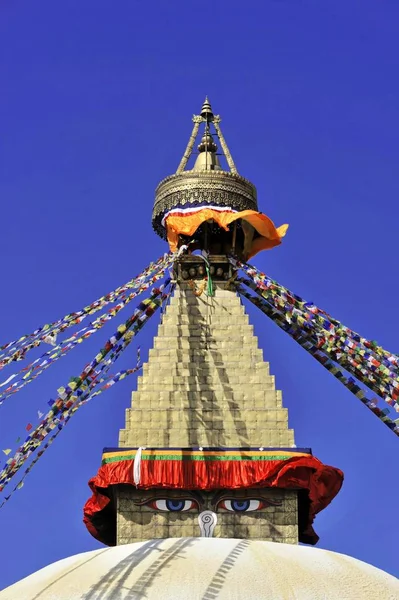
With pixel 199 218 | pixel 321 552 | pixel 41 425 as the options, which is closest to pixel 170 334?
pixel 199 218

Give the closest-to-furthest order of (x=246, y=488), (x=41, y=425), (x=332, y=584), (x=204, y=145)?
(x=332, y=584)
(x=41, y=425)
(x=246, y=488)
(x=204, y=145)

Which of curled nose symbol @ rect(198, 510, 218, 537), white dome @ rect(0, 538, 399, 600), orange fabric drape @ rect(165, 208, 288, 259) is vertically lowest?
white dome @ rect(0, 538, 399, 600)

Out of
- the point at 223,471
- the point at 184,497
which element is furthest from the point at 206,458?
the point at 184,497

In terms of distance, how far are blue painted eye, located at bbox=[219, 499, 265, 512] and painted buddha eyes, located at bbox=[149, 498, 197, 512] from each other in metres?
0.51

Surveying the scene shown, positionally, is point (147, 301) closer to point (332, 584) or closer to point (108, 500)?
point (108, 500)

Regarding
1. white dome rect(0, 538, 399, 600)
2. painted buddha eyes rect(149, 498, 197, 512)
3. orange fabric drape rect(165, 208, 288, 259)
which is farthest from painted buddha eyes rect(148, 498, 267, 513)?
orange fabric drape rect(165, 208, 288, 259)

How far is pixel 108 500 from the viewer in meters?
19.3

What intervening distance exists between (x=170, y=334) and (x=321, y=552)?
6589 mm

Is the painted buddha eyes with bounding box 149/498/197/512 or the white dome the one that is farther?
the painted buddha eyes with bounding box 149/498/197/512

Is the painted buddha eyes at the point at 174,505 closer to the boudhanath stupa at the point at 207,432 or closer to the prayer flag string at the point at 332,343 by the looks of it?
the boudhanath stupa at the point at 207,432

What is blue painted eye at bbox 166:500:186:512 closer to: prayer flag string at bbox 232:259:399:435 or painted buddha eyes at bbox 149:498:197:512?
painted buddha eyes at bbox 149:498:197:512

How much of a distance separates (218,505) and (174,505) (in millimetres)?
731

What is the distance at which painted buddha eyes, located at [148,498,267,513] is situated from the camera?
1872 centimetres

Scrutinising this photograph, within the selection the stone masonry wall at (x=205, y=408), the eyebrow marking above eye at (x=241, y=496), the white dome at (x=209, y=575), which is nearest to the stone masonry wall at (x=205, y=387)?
the stone masonry wall at (x=205, y=408)
